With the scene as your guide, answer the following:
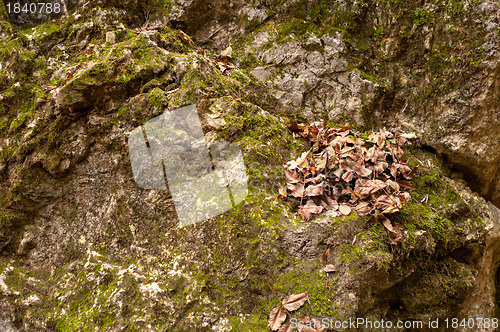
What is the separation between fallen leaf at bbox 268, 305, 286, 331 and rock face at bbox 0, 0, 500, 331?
0.20ft

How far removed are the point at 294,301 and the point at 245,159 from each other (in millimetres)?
1272

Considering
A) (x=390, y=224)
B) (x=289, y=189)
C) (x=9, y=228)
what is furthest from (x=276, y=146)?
(x=9, y=228)

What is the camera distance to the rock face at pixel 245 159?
2.31m

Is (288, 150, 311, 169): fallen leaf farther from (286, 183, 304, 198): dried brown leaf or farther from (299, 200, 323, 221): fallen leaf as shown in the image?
(299, 200, 323, 221): fallen leaf

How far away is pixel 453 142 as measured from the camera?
11.0 feet

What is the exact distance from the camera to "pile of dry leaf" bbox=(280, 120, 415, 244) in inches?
98.3

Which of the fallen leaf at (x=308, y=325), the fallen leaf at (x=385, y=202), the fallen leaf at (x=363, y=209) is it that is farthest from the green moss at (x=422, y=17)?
the fallen leaf at (x=308, y=325)

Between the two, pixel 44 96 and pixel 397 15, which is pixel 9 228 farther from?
pixel 397 15

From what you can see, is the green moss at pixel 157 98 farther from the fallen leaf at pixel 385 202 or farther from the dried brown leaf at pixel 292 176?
the fallen leaf at pixel 385 202

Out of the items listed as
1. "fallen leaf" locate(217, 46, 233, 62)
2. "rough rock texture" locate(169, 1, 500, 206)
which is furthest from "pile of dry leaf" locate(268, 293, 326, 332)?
"fallen leaf" locate(217, 46, 233, 62)

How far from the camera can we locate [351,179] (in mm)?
2619

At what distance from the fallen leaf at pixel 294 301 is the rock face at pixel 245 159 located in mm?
54

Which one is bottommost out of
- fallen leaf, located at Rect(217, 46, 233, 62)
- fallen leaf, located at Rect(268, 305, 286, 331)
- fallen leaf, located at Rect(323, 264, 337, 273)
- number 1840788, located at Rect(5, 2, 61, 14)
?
fallen leaf, located at Rect(268, 305, 286, 331)

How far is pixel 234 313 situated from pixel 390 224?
1446 mm
